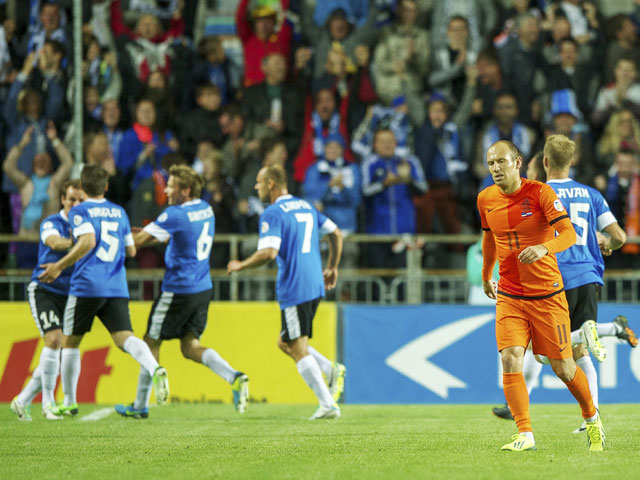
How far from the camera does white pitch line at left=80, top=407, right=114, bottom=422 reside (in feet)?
32.1

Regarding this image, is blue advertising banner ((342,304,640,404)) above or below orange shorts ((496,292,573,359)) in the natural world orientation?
below

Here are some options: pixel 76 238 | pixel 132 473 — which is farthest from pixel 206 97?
pixel 132 473

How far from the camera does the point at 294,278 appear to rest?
9508 millimetres

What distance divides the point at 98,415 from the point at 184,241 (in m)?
2.02

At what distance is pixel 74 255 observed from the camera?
30.1ft

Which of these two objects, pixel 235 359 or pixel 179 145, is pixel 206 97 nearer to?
pixel 179 145

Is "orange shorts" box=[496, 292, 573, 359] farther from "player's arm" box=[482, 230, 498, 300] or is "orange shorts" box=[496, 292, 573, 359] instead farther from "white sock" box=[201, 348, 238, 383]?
"white sock" box=[201, 348, 238, 383]

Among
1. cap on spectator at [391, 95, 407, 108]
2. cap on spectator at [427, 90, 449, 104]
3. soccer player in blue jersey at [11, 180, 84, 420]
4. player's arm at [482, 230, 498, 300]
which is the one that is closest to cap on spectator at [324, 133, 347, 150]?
Answer: cap on spectator at [391, 95, 407, 108]

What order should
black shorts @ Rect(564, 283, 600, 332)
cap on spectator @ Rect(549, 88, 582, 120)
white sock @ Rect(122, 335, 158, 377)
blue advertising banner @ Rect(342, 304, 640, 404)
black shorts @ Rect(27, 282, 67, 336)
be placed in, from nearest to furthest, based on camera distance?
black shorts @ Rect(564, 283, 600, 332) < white sock @ Rect(122, 335, 158, 377) < black shorts @ Rect(27, 282, 67, 336) < blue advertising banner @ Rect(342, 304, 640, 404) < cap on spectator @ Rect(549, 88, 582, 120)

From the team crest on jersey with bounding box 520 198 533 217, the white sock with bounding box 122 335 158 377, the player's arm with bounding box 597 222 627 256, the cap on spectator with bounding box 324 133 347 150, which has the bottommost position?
the white sock with bounding box 122 335 158 377

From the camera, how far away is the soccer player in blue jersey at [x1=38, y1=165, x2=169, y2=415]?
9312 mm

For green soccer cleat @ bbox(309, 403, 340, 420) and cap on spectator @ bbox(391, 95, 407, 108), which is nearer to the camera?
green soccer cleat @ bbox(309, 403, 340, 420)

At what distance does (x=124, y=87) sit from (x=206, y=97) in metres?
1.25

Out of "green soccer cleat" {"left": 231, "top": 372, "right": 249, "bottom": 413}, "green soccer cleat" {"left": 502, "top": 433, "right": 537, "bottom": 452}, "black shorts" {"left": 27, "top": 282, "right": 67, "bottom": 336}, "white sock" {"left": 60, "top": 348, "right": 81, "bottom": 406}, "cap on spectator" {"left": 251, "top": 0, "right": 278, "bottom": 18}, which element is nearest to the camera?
"green soccer cleat" {"left": 502, "top": 433, "right": 537, "bottom": 452}
